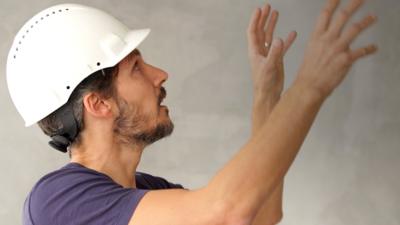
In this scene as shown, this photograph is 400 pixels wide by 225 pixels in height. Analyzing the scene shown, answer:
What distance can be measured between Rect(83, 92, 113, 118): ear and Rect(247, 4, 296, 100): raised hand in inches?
15.3

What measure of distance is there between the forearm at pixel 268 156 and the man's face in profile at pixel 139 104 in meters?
0.45

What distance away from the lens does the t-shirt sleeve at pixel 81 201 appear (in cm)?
121

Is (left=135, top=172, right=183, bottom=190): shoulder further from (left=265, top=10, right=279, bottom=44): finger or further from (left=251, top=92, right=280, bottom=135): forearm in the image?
(left=265, top=10, right=279, bottom=44): finger

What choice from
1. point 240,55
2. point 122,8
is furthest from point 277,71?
point 122,8

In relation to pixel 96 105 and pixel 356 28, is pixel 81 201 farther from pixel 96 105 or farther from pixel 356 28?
pixel 356 28

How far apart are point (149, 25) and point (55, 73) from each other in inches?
35.4

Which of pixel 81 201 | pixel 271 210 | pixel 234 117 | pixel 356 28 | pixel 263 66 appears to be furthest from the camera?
pixel 234 117

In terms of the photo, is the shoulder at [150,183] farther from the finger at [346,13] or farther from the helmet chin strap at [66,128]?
the finger at [346,13]

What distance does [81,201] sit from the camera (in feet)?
4.07

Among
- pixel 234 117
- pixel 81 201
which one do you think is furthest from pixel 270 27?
pixel 234 117

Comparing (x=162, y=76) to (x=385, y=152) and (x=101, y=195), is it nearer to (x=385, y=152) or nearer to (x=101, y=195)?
(x=101, y=195)

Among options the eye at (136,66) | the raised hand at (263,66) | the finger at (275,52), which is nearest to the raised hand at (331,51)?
the finger at (275,52)

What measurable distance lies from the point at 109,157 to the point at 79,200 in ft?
0.90

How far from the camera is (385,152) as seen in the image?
225 cm
